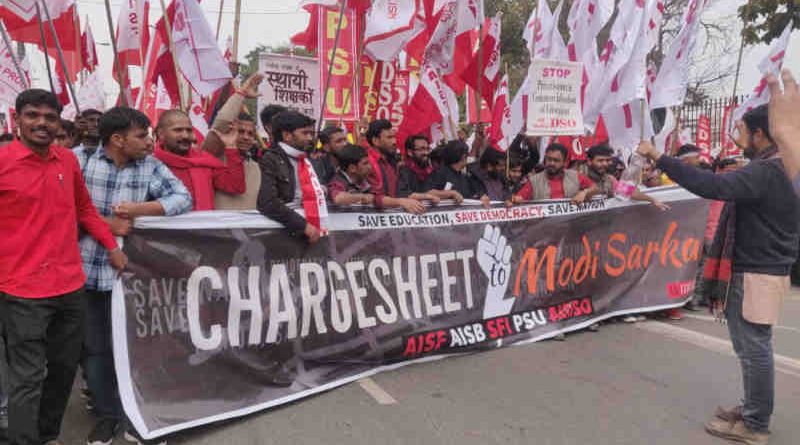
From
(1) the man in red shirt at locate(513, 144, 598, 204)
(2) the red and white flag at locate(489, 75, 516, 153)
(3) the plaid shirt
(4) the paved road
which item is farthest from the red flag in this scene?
(3) the plaid shirt

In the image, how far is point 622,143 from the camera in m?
6.96

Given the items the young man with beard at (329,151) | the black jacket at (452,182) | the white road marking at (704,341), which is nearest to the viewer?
the white road marking at (704,341)

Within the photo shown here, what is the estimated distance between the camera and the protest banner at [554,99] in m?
5.91

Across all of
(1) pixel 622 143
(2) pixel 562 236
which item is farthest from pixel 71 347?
(1) pixel 622 143

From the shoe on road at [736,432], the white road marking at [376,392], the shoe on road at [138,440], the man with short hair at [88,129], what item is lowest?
the shoe on road at [138,440]

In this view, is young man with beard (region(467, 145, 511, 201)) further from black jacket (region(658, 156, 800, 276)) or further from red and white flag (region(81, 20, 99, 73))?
red and white flag (region(81, 20, 99, 73))

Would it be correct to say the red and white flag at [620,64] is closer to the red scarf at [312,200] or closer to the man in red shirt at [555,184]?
the man in red shirt at [555,184]

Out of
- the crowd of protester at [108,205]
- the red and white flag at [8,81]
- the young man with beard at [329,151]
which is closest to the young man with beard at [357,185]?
the crowd of protester at [108,205]

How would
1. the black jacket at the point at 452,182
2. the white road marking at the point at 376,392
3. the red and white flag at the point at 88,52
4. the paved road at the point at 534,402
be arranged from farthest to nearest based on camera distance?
1. the red and white flag at the point at 88,52
2. the black jacket at the point at 452,182
3. the white road marking at the point at 376,392
4. the paved road at the point at 534,402

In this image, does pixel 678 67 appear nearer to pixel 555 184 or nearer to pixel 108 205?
pixel 555 184

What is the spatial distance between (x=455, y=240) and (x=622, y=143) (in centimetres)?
303

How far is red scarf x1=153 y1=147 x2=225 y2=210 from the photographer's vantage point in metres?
3.85

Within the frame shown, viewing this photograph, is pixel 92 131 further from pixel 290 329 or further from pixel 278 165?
pixel 290 329

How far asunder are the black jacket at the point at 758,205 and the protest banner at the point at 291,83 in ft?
13.2
